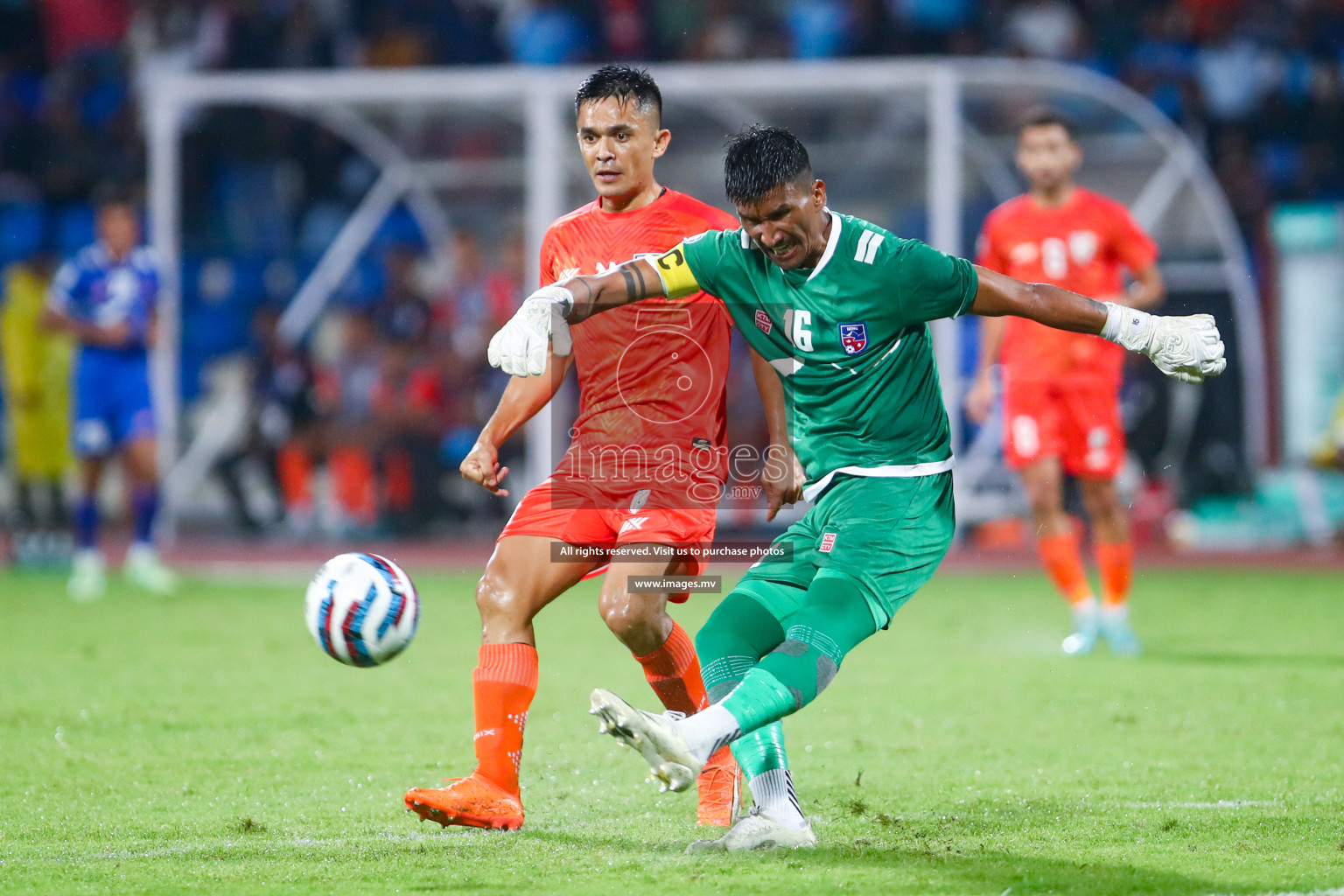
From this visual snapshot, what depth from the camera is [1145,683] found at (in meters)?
7.40

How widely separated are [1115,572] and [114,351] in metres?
6.92

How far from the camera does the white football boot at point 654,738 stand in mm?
3793

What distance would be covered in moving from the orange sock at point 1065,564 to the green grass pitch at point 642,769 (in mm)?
355

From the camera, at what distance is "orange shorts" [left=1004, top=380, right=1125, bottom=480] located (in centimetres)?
845

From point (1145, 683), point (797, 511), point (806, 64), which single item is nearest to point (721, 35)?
point (806, 64)

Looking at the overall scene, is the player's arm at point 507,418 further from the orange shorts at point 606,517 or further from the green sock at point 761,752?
the green sock at point 761,752

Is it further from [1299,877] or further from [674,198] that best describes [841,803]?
[674,198]

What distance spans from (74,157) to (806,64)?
8.13 m

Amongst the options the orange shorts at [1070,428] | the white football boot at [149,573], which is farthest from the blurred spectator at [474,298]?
the orange shorts at [1070,428]

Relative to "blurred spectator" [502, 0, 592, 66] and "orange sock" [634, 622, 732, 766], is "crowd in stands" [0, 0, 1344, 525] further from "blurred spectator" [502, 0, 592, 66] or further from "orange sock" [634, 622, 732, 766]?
"orange sock" [634, 622, 732, 766]

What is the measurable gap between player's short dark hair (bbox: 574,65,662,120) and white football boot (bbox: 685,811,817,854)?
2157 millimetres

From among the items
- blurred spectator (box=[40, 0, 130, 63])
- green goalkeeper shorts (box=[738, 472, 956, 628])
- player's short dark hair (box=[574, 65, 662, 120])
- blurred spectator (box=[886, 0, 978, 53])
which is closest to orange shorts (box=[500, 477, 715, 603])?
green goalkeeper shorts (box=[738, 472, 956, 628])

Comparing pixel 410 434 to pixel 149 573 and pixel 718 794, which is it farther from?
pixel 718 794

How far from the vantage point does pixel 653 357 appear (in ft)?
16.7
